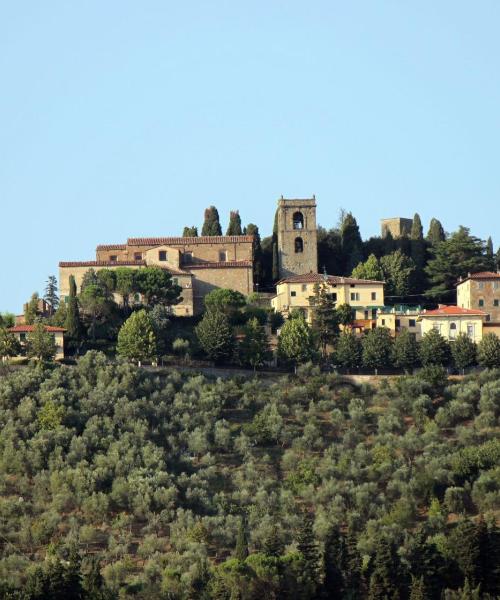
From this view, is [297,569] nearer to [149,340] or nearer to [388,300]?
[149,340]

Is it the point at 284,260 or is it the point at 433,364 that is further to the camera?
Answer: the point at 284,260

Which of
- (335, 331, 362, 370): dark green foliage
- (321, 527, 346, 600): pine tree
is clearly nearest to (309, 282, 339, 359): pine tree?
(335, 331, 362, 370): dark green foliage

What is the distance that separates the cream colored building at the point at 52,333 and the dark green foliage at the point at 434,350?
17.0 m

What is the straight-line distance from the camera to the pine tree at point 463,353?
9712 cm

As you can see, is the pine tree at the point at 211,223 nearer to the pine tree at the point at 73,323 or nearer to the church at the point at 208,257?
the church at the point at 208,257

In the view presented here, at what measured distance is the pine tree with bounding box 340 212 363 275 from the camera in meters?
114

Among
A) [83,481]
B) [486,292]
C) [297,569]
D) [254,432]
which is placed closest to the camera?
[297,569]

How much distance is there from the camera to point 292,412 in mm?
93312

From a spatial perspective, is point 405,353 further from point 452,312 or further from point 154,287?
point 154,287

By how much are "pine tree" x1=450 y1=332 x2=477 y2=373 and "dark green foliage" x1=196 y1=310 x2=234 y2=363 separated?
10.6 m

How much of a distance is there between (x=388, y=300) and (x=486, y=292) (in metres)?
6.35

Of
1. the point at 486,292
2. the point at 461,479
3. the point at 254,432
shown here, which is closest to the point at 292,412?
the point at 254,432

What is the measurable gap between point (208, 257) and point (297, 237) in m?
4.95

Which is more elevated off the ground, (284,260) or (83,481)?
(284,260)
